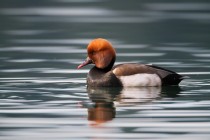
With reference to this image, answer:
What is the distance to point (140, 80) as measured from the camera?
13945mm

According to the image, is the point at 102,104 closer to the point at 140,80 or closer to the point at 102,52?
the point at 140,80

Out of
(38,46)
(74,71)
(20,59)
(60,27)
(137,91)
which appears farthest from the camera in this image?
(60,27)

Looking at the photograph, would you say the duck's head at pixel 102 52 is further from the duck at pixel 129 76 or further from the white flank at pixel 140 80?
the white flank at pixel 140 80

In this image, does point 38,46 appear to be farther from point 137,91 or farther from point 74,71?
point 137,91

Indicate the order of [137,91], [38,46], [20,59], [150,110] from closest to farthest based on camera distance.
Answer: [150,110]
[137,91]
[20,59]
[38,46]

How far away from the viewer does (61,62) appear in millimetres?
16406

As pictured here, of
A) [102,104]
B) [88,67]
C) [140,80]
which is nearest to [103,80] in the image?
[140,80]

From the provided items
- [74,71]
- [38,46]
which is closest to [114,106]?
[74,71]

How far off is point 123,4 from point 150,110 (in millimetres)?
15333

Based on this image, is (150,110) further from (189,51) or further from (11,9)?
(11,9)

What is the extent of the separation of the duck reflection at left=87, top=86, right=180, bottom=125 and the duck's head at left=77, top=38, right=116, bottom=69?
47 cm

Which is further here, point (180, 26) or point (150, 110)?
point (180, 26)

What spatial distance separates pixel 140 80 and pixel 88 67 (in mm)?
2697

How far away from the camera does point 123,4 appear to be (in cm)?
2680
